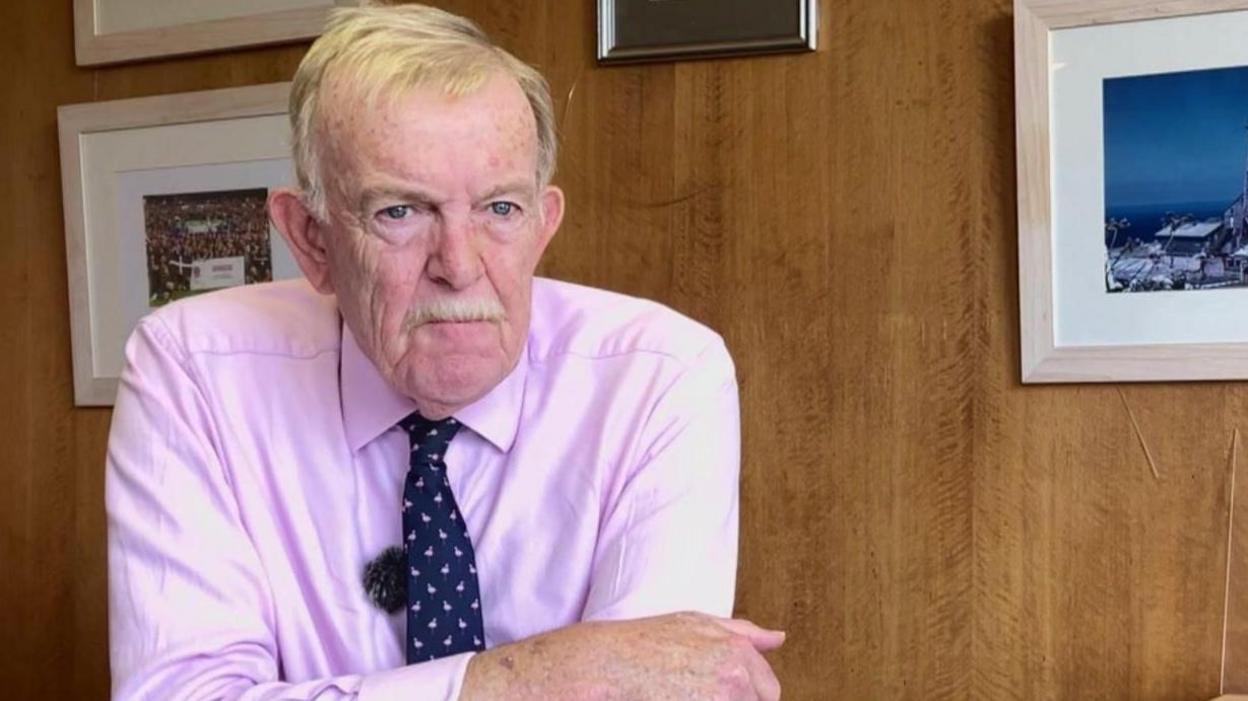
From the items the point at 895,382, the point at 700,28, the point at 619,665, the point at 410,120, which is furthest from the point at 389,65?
the point at 895,382

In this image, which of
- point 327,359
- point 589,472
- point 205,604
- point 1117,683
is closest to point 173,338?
point 327,359

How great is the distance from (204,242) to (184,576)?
1075mm

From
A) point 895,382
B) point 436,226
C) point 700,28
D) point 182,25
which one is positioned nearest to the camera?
point 436,226

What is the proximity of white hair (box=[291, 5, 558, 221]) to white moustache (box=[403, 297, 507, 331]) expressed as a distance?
0.47 feet

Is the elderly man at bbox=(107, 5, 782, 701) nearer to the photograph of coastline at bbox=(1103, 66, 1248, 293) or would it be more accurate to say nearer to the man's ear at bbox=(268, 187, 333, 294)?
the man's ear at bbox=(268, 187, 333, 294)

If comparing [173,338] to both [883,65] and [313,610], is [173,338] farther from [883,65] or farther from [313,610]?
[883,65]

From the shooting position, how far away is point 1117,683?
5.37 ft

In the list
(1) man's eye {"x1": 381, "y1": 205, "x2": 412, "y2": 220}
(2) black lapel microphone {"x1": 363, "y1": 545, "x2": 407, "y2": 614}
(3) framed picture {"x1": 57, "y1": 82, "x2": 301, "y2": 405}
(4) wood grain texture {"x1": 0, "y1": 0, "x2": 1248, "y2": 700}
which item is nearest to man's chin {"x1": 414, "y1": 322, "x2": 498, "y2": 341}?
(1) man's eye {"x1": 381, "y1": 205, "x2": 412, "y2": 220}

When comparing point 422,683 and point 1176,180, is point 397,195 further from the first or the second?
point 1176,180

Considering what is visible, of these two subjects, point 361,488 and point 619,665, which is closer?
point 619,665

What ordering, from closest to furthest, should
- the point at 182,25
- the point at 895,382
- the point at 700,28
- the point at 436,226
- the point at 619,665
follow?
the point at 619,665, the point at 436,226, the point at 895,382, the point at 700,28, the point at 182,25

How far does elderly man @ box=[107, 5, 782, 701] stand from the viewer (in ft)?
4.06

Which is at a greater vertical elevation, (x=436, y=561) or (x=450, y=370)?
(x=450, y=370)

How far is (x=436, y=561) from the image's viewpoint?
52.9 inches
